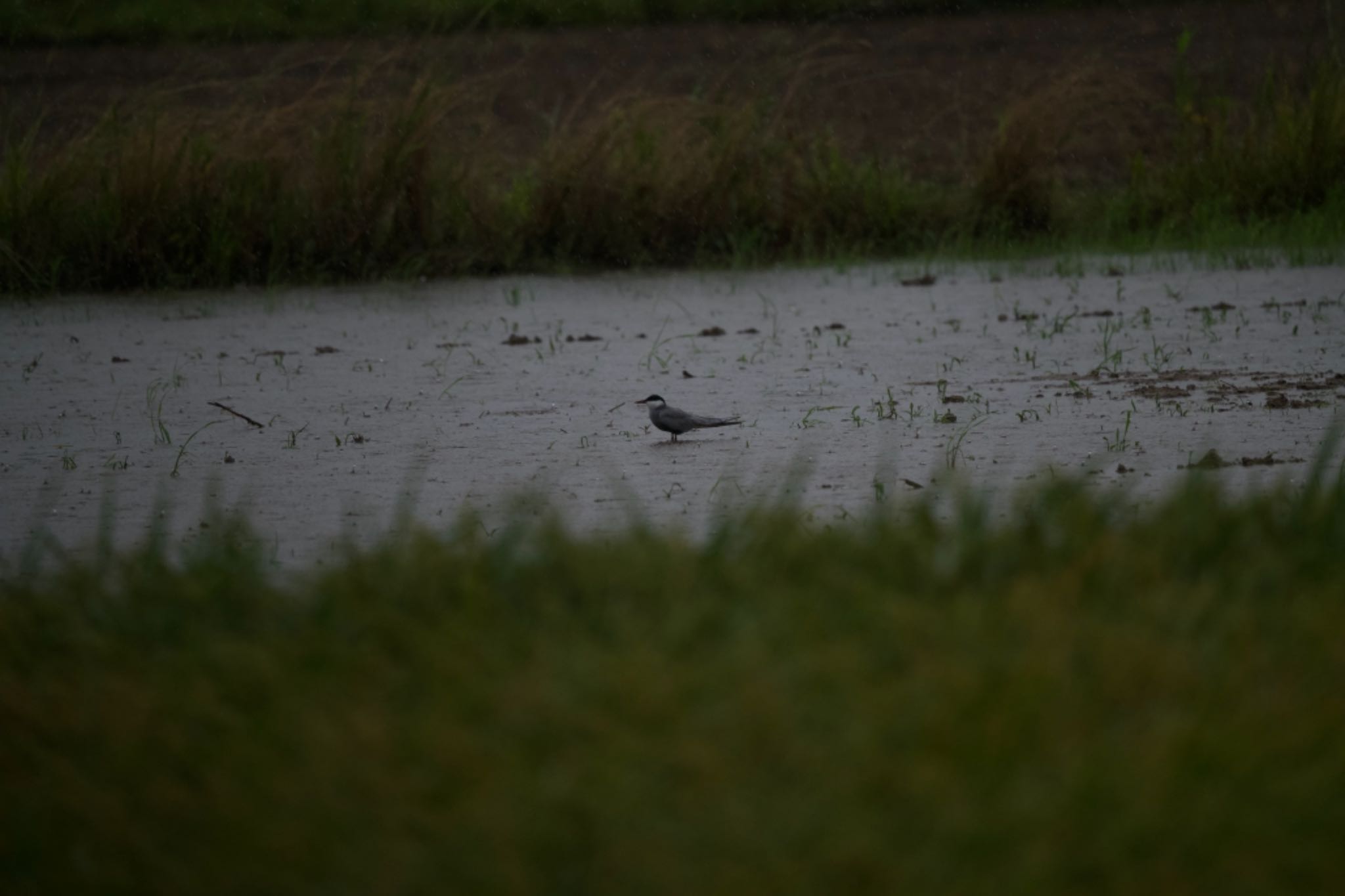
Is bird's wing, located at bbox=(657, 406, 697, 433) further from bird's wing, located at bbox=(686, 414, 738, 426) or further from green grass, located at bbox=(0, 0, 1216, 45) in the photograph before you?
green grass, located at bbox=(0, 0, 1216, 45)

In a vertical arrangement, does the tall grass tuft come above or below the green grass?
below

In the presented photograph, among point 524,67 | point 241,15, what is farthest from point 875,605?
point 241,15

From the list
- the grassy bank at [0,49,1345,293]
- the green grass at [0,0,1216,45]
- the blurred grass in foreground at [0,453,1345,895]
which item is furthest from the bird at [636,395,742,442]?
the green grass at [0,0,1216,45]

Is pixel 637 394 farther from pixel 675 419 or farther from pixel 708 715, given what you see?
pixel 708 715

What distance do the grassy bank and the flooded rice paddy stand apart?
0.44 meters

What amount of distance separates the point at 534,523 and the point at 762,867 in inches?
70.2

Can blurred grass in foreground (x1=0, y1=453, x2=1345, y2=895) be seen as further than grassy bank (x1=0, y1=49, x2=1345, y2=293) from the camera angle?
No

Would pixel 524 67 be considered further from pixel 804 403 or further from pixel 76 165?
pixel 804 403

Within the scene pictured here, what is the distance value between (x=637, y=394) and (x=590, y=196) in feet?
11.9

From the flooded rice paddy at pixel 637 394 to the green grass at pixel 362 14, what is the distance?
24.3 ft

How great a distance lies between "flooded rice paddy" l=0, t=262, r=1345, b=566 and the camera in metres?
3.93

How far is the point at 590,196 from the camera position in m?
8.91

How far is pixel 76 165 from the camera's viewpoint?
8188mm

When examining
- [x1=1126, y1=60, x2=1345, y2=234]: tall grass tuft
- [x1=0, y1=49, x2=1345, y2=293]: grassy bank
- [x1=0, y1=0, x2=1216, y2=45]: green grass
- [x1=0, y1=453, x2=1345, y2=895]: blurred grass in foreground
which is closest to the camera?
[x1=0, y1=453, x2=1345, y2=895]: blurred grass in foreground
